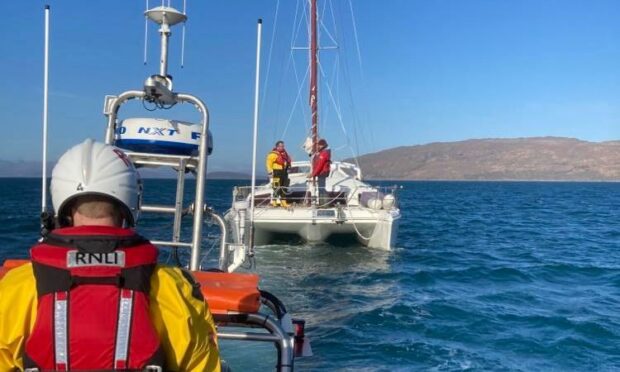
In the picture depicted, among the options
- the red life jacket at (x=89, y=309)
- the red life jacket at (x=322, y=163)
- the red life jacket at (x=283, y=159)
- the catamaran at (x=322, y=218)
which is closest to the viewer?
the red life jacket at (x=89, y=309)

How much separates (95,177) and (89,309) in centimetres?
49

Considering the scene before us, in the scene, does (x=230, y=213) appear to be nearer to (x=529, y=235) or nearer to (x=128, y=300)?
(x=529, y=235)

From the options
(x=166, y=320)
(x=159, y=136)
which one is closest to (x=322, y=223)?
(x=159, y=136)

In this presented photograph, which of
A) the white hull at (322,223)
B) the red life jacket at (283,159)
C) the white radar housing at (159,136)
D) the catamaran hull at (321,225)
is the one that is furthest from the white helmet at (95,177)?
the red life jacket at (283,159)

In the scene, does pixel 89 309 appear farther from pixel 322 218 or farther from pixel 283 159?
pixel 283 159

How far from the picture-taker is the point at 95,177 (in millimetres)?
2234

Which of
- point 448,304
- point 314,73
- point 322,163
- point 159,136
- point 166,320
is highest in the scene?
point 314,73

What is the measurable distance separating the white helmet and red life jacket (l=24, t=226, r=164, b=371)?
24cm

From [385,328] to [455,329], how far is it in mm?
1056

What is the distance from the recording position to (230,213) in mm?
18297

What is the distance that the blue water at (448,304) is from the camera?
8.02m

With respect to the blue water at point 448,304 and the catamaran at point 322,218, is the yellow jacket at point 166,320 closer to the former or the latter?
the blue water at point 448,304

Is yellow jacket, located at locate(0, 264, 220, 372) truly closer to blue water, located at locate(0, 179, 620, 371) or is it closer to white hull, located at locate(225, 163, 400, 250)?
blue water, located at locate(0, 179, 620, 371)

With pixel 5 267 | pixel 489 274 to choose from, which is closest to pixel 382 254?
pixel 489 274
